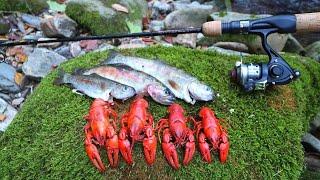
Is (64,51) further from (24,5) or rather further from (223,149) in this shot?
(223,149)

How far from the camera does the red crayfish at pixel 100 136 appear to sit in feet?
11.9

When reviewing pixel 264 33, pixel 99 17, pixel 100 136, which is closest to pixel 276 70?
pixel 264 33

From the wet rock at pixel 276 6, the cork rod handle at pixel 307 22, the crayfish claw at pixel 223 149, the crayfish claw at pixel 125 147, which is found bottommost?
the crayfish claw at pixel 223 149

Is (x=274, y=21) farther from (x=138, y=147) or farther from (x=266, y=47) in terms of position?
(x=138, y=147)

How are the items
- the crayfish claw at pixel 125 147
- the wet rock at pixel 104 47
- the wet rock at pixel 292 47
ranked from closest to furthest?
the crayfish claw at pixel 125 147, the wet rock at pixel 104 47, the wet rock at pixel 292 47

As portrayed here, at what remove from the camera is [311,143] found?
512 centimetres

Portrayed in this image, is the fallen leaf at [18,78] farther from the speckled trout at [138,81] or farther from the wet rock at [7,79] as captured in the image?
the speckled trout at [138,81]

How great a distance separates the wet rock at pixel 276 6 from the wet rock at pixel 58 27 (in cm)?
284

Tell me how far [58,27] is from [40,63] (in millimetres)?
676

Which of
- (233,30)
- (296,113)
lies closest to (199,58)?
(233,30)

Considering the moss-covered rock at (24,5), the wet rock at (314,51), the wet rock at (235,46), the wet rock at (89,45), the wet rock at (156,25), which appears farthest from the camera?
the wet rock at (156,25)

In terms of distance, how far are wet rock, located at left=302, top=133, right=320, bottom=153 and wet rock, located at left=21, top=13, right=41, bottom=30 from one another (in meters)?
3.73

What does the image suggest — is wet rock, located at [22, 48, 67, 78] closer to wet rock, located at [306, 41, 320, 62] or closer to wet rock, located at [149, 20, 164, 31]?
wet rock, located at [149, 20, 164, 31]

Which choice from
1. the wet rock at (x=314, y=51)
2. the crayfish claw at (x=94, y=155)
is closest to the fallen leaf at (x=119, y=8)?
the wet rock at (x=314, y=51)
